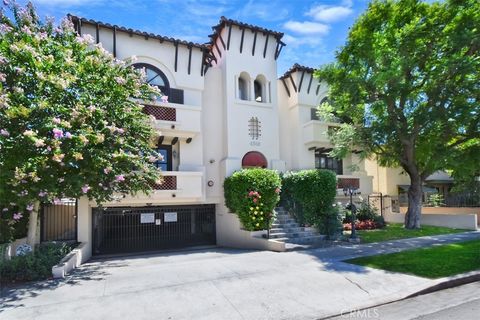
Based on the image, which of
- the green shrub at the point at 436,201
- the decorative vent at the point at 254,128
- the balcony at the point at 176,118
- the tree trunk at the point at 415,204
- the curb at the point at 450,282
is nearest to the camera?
the curb at the point at 450,282

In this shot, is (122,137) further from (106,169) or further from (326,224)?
(326,224)

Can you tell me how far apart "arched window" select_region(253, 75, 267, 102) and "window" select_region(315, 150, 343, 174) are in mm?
4451

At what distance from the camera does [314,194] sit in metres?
14.5

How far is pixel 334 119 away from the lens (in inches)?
732

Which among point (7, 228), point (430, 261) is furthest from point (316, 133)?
point (7, 228)

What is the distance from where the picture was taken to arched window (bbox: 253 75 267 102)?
1817 cm

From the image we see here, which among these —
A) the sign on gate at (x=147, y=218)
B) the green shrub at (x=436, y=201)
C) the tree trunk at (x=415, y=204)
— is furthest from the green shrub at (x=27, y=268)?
the green shrub at (x=436, y=201)

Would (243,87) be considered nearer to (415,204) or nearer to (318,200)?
(318,200)

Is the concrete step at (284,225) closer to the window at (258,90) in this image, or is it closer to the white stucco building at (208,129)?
the white stucco building at (208,129)

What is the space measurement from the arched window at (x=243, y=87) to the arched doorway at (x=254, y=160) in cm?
298

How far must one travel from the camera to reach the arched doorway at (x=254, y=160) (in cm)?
1700

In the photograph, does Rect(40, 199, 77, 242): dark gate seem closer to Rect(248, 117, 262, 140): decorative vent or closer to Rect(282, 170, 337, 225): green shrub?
Rect(248, 117, 262, 140): decorative vent

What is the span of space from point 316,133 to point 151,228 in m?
9.57

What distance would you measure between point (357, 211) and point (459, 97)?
760 centimetres
